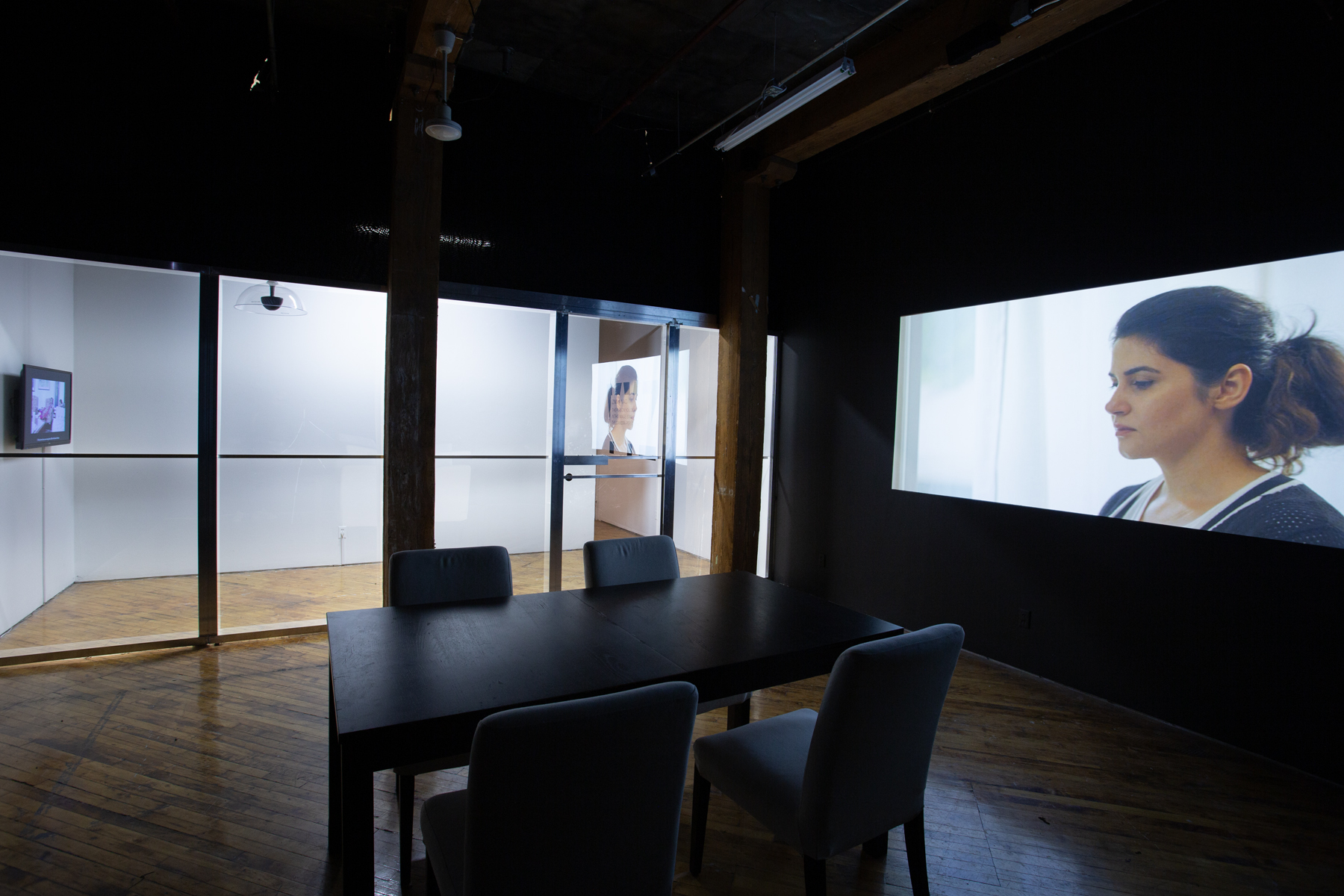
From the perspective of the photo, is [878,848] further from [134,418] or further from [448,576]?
[134,418]

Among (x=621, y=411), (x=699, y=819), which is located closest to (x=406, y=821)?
(x=699, y=819)

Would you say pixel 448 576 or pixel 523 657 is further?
pixel 448 576

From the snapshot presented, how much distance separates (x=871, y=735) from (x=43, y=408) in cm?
449

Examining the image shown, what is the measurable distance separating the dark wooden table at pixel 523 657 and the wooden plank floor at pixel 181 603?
2.12 meters

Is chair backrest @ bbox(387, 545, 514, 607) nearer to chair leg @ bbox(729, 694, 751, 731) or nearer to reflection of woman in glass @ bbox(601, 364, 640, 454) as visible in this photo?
chair leg @ bbox(729, 694, 751, 731)

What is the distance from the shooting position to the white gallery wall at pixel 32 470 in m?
3.48

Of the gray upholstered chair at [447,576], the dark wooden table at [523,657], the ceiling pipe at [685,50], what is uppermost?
the ceiling pipe at [685,50]

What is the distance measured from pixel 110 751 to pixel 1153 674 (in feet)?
16.1

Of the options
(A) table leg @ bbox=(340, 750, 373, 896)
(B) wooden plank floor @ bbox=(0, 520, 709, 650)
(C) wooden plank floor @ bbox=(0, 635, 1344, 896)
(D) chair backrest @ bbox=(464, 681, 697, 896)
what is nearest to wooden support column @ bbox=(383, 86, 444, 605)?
(B) wooden plank floor @ bbox=(0, 520, 709, 650)

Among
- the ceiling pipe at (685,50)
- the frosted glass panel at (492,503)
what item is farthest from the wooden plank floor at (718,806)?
the ceiling pipe at (685,50)

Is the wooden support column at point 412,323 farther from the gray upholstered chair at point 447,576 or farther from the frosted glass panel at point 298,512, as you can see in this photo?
the gray upholstered chair at point 447,576

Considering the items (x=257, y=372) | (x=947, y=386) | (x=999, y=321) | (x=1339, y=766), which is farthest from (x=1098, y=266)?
(x=257, y=372)

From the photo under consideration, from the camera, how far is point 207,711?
122 inches

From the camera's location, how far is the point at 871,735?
1.63 meters
